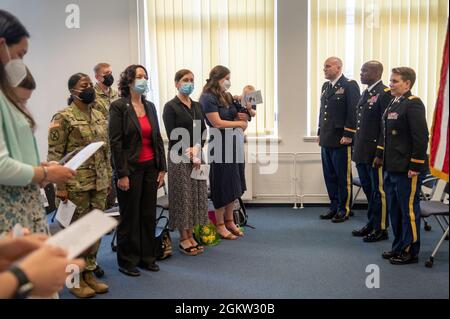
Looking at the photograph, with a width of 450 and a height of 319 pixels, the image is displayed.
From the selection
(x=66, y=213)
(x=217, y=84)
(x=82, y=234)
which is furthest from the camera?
(x=217, y=84)

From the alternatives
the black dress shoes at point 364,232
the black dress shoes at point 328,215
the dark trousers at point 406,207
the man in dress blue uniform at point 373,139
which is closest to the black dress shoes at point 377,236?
the man in dress blue uniform at point 373,139

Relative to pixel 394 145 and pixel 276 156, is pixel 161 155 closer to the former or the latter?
pixel 394 145

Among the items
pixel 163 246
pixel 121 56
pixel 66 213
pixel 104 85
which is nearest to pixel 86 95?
pixel 66 213

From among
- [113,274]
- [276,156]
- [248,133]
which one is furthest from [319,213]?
[113,274]

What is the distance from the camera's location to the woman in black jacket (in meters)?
2.95

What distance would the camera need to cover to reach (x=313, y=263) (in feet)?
10.7

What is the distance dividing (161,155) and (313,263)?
54.1 inches

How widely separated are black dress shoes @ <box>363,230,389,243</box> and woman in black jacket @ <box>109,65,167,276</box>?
182 centimetres

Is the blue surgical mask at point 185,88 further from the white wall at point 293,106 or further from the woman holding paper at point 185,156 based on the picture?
the white wall at point 293,106

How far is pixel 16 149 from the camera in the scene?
60.3 inches

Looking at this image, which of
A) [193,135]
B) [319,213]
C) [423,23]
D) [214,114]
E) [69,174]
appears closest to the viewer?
[69,174]

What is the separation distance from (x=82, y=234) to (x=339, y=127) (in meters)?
3.62

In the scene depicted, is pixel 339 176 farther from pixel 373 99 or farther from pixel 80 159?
pixel 80 159

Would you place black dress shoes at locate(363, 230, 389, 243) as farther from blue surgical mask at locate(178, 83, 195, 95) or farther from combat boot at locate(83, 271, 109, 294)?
combat boot at locate(83, 271, 109, 294)
